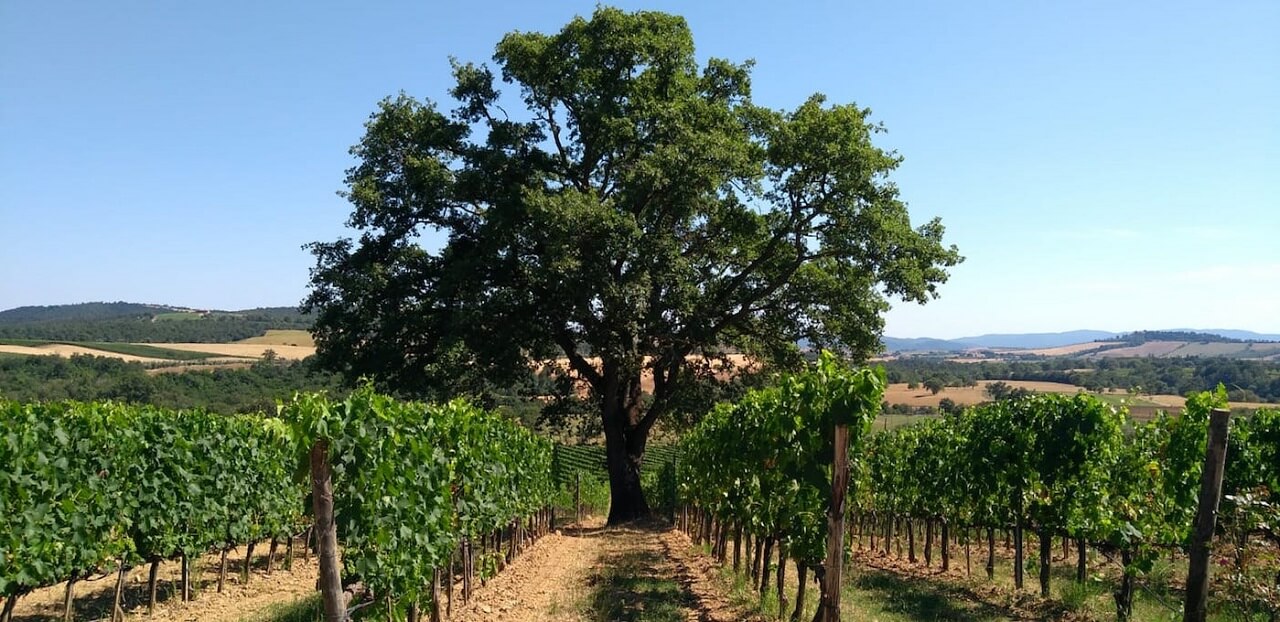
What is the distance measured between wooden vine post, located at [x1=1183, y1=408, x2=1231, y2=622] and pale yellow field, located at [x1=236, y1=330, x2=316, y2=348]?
98864 mm

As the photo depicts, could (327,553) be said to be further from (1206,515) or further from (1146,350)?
(1146,350)

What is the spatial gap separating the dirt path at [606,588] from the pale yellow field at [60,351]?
7307 centimetres

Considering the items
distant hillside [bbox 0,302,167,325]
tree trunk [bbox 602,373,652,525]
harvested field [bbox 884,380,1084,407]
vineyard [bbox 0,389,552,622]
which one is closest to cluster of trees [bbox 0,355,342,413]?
tree trunk [bbox 602,373,652,525]

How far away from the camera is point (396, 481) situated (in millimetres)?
7480

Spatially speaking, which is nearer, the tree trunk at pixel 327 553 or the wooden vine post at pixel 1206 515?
the tree trunk at pixel 327 553

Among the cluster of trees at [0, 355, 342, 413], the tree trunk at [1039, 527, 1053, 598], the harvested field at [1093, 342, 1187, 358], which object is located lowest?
the cluster of trees at [0, 355, 342, 413]

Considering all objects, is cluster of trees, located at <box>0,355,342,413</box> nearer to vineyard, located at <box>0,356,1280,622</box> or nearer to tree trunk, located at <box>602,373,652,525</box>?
tree trunk, located at <box>602,373,652,525</box>

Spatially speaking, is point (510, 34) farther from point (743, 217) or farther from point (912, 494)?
point (912, 494)

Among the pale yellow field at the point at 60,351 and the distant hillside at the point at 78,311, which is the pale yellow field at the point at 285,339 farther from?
the distant hillside at the point at 78,311

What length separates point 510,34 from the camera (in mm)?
20828

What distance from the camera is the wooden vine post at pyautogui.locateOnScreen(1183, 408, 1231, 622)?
5590mm

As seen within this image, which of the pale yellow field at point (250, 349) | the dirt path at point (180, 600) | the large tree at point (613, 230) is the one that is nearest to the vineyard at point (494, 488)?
the dirt path at point (180, 600)

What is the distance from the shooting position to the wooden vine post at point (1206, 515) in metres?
5.59

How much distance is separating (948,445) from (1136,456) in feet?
12.2
